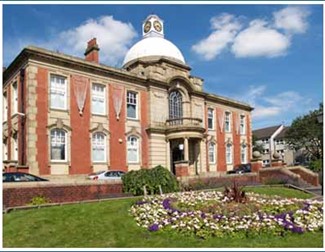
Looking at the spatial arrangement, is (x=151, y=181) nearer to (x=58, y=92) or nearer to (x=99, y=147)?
(x=99, y=147)

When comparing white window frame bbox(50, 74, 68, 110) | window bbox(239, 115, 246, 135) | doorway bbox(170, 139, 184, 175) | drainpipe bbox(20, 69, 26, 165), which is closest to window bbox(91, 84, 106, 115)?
white window frame bbox(50, 74, 68, 110)

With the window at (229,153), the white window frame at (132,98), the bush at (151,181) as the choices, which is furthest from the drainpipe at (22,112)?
the window at (229,153)

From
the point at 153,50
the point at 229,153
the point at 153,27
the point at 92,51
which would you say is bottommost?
the point at 229,153

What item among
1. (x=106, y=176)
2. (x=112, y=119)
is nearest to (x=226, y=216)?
(x=106, y=176)

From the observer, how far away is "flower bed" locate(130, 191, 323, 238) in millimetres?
10305

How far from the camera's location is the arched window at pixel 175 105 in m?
35.5

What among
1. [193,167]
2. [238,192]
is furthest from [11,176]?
[193,167]

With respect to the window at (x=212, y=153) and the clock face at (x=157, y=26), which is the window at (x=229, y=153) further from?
the clock face at (x=157, y=26)

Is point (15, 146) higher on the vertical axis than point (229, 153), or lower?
higher

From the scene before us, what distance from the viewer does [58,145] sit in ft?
88.6

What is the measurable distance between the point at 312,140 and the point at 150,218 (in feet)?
204

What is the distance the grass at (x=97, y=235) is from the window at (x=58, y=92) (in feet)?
52.6

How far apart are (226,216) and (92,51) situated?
2363 centimetres

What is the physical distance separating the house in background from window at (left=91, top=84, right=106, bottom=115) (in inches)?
2335
